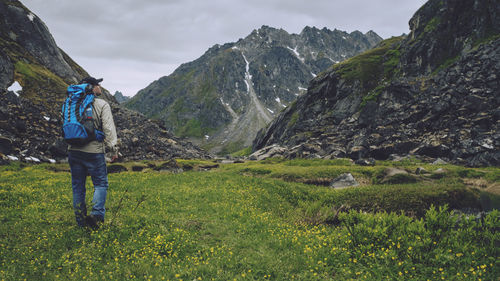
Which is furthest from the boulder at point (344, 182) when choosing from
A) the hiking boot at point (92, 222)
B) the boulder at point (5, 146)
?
the boulder at point (5, 146)

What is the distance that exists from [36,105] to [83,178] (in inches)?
2609

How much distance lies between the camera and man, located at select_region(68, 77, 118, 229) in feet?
28.9

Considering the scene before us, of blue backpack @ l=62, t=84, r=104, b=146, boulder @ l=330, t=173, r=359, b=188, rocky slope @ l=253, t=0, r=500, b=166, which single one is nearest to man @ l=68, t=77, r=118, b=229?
blue backpack @ l=62, t=84, r=104, b=146

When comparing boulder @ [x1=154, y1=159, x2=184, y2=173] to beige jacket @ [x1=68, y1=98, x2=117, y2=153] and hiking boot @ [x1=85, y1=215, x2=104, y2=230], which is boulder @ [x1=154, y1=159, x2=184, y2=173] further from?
beige jacket @ [x1=68, y1=98, x2=117, y2=153]

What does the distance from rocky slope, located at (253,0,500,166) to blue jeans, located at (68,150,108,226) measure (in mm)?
53706

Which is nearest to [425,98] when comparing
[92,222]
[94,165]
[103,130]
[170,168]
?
[170,168]

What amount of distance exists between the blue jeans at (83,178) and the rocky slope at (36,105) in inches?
1360

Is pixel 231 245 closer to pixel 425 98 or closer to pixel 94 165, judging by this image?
pixel 94 165

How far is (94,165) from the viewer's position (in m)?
8.98

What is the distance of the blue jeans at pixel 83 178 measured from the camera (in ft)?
29.1

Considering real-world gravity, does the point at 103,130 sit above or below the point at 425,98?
below

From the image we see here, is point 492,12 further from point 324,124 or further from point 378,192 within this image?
point 378,192

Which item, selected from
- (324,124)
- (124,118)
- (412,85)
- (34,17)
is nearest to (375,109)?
(412,85)

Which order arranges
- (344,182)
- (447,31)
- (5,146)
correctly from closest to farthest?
(344,182) → (5,146) → (447,31)
